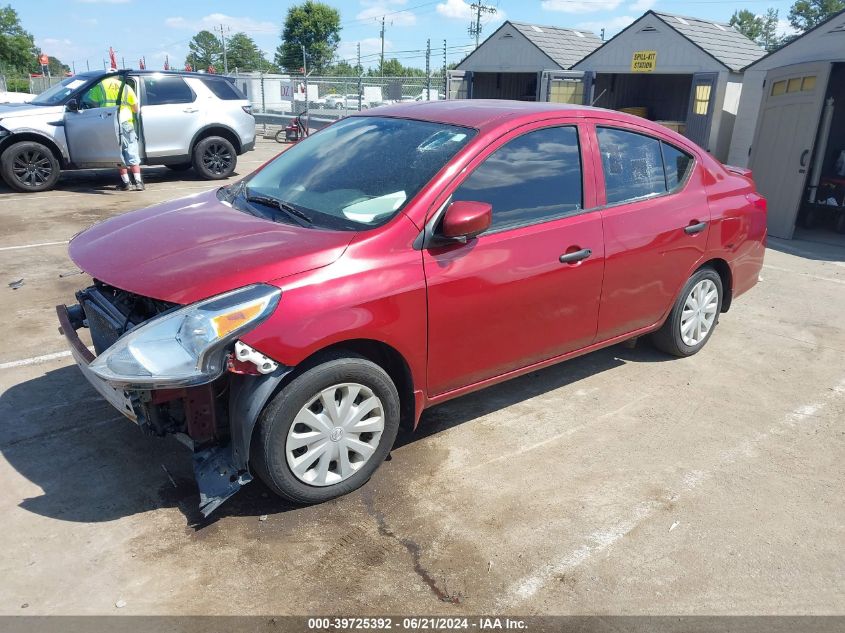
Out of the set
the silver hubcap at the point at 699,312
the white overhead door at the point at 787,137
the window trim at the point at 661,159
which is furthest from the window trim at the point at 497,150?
the white overhead door at the point at 787,137

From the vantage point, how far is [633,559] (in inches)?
113

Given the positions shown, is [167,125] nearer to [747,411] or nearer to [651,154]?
[651,154]

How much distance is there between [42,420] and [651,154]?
407 cm

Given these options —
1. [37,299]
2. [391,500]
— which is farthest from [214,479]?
[37,299]

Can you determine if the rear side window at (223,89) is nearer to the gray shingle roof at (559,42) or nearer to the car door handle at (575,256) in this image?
the car door handle at (575,256)

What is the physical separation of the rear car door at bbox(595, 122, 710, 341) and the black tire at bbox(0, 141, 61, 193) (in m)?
9.69

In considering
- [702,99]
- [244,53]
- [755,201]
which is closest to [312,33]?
[244,53]

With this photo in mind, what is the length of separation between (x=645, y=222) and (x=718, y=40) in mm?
15532

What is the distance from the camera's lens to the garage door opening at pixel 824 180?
9625mm

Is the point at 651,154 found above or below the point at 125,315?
above

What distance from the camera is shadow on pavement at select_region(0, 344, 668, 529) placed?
10.1 ft

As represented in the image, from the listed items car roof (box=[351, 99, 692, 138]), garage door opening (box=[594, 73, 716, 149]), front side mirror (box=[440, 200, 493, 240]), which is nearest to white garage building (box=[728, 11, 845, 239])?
car roof (box=[351, 99, 692, 138])

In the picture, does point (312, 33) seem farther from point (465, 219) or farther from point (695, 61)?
point (465, 219)

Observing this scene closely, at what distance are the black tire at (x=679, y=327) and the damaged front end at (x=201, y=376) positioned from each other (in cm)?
304
